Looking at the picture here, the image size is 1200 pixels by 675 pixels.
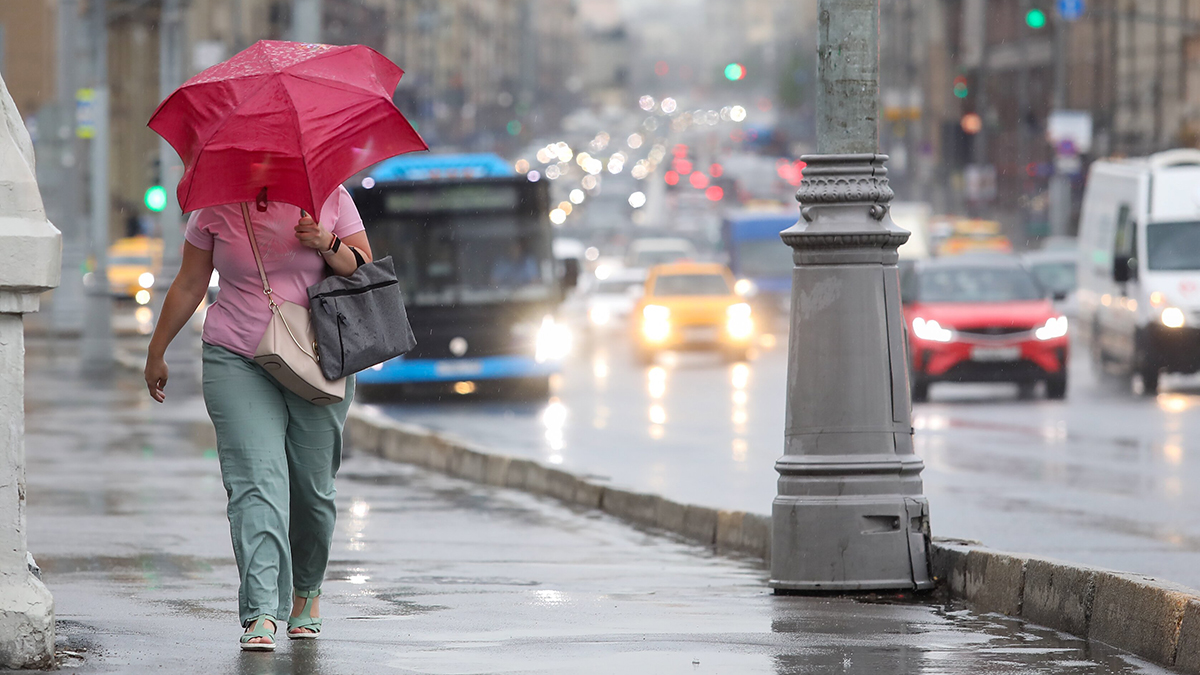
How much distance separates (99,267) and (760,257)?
2228cm

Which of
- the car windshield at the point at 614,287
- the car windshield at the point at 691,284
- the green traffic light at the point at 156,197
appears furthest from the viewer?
the car windshield at the point at 614,287

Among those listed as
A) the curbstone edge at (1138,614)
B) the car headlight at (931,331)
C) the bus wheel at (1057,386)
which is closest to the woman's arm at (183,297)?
the curbstone edge at (1138,614)

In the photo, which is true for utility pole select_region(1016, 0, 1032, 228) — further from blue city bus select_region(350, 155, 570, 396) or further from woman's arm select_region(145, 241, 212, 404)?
woman's arm select_region(145, 241, 212, 404)

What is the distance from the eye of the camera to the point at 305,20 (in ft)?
54.6

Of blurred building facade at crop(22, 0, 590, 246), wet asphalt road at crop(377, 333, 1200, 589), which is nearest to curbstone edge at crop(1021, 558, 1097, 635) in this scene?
wet asphalt road at crop(377, 333, 1200, 589)

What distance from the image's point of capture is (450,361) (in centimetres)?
2511

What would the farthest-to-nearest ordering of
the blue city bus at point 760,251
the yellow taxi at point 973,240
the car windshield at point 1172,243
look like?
1. the yellow taxi at point 973,240
2. the blue city bus at point 760,251
3. the car windshield at point 1172,243

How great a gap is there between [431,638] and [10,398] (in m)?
1.62

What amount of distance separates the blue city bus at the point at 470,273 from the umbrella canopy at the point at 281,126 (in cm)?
1832

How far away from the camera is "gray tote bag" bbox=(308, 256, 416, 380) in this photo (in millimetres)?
6176

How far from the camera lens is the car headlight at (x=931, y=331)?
2314 centimetres

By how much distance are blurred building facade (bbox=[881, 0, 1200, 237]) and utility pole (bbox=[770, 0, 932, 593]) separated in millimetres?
36205

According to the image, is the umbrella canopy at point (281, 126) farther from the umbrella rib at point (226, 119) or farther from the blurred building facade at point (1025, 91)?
the blurred building facade at point (1025, 91)

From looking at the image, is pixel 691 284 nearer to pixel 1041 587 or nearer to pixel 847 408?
pixel 847 408
